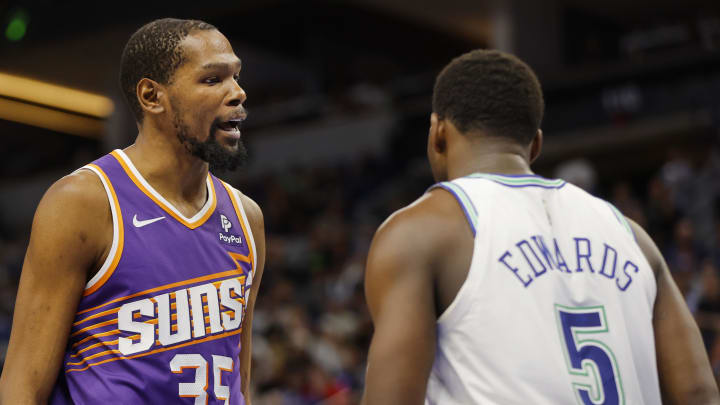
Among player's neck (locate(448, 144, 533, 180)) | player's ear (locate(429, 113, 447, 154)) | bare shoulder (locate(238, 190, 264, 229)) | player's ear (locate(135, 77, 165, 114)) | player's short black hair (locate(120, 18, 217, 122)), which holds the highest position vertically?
player's short black hair (locate(120, 18, 217, 122))

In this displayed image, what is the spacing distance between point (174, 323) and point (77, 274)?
27 centimetres

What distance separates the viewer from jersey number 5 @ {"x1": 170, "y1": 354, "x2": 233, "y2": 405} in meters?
2.35

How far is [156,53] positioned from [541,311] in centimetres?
119

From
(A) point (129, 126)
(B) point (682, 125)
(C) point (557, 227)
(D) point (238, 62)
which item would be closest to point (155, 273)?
(D) point (238, 62)

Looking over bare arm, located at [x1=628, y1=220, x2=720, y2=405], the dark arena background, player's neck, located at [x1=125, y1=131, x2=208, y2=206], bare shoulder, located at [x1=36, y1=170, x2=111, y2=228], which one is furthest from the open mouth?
the dark arena background

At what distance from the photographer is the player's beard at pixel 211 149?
2.49m

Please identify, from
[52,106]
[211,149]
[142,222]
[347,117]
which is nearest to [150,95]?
[211,149]

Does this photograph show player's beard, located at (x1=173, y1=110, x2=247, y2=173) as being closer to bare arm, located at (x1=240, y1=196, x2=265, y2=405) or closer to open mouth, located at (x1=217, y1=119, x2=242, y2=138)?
open mouth, located at (x1=217, y1=119, x2=242, y2=138)

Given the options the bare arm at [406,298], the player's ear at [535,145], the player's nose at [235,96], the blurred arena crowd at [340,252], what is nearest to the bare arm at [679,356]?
the player's ear at [535,145]

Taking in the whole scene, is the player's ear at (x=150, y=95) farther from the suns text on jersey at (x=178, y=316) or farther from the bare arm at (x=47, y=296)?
the suns text on jersey at (x=178, y=316)

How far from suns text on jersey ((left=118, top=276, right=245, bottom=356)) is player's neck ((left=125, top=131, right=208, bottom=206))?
0.93 feet

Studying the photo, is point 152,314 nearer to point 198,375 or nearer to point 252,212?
point 198,375

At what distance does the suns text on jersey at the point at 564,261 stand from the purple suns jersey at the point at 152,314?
766mm

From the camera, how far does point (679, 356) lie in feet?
7.87
